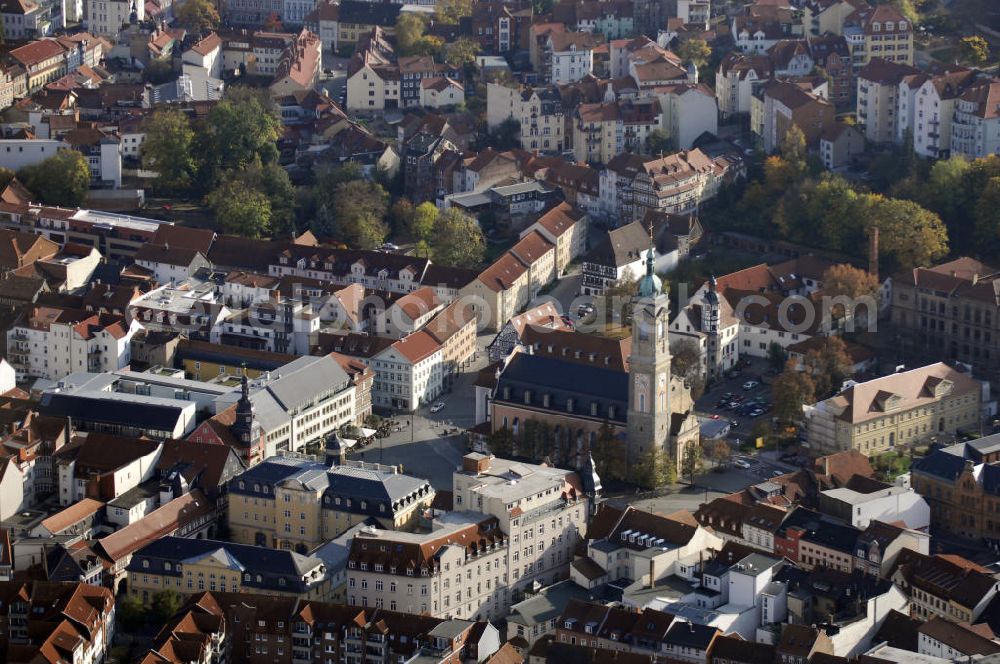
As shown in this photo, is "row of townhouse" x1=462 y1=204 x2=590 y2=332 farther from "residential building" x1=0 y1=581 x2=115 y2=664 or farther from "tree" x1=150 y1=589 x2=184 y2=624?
"residential building" x1=0 y1=581 x2=115 y2=664

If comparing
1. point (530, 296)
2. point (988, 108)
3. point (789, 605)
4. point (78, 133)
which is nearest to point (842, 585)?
point (789, 605)

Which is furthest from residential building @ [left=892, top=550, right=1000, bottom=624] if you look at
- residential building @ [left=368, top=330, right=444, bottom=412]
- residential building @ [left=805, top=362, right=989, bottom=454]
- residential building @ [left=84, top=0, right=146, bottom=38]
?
residential building @ [left=84, top=0, right=146, bottom=38]

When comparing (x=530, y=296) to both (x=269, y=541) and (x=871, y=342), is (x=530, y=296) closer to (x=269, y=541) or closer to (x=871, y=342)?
(x=871, y=342)

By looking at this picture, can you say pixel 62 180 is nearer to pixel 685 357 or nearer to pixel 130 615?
pixel 685 357

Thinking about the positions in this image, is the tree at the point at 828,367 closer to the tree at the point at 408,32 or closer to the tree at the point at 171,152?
the tree at the point at 171,152

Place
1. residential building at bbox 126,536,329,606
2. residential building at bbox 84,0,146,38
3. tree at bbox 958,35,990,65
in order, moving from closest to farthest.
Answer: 1. residential building at bbox 126,536,329,606
2. tree at bbox 958,35,990,65
3. residential building at bbox 84,0,146,38
